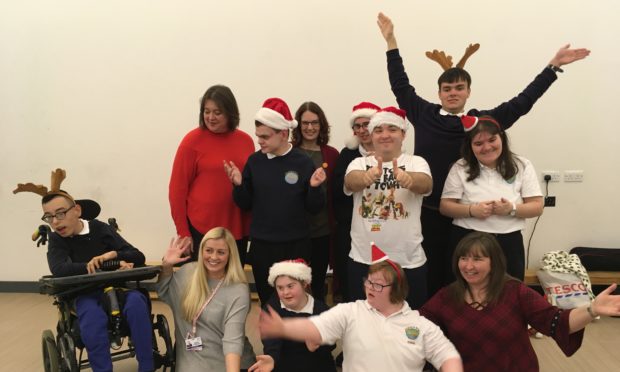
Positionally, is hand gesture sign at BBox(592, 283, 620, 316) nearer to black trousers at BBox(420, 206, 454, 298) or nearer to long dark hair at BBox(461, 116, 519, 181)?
long dark hair at BBox(461, 116, 519, 181)

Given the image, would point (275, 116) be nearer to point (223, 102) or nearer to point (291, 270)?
point (223, 102)

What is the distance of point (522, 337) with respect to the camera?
192cm

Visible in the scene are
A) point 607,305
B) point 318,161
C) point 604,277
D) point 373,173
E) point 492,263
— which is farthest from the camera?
point 604,277

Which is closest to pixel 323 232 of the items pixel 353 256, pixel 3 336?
pixel 353 256

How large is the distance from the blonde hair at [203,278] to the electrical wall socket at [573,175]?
9.32 ft

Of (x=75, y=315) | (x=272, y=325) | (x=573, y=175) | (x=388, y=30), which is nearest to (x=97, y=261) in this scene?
(x=75, y=315)

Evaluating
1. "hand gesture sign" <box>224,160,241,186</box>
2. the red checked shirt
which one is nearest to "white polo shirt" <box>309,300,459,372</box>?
the red checked shirt

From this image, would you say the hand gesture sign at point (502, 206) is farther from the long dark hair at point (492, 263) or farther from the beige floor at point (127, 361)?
the beige floor at point (127, 361)

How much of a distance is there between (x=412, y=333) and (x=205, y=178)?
1359 mm

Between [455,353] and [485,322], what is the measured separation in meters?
0.21

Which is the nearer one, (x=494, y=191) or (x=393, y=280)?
(x=393, y=280)

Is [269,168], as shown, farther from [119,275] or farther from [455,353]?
[455,353]

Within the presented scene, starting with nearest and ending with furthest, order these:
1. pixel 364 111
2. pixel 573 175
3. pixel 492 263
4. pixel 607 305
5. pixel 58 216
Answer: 1. pixel 607 305
2. pixel 492 263
3. pixel 58 216
4. pixel 364 111
5. pixel 573 175

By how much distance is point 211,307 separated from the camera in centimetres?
233
